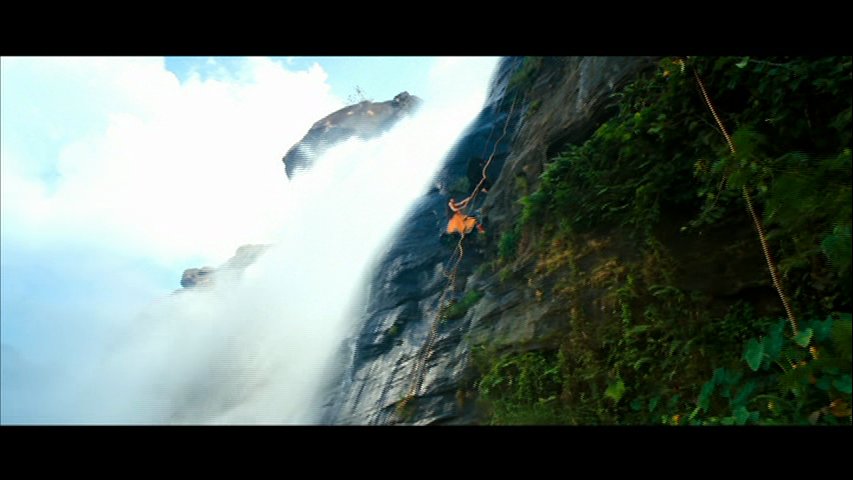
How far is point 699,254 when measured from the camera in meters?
3.11

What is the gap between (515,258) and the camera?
5.27 metres

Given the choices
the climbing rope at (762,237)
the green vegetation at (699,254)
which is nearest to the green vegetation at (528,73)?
the green vegetation at (699,254)

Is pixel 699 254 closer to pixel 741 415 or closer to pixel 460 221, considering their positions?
pixel 741 415

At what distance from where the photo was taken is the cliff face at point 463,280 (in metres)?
4.77

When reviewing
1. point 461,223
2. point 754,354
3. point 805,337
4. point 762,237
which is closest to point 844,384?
point 805,337

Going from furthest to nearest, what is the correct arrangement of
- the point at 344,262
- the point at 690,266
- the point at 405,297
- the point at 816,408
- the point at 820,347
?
1. the point at 344,262
2. the point at 405,297
3. the point at 690,266
4. the point at 820,347
5. the point at 816,408

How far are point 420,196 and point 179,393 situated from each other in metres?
7.37

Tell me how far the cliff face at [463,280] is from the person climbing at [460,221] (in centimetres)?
20

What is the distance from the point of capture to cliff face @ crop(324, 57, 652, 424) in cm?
477

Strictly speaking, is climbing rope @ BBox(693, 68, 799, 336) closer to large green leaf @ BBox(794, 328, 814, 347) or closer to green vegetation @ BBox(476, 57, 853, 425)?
green vegetation @ BBox(476, 57, 853, 425)

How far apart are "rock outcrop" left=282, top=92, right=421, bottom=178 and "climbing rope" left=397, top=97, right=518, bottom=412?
1261 centimetres

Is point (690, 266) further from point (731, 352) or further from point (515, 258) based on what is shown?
point (515, 258)

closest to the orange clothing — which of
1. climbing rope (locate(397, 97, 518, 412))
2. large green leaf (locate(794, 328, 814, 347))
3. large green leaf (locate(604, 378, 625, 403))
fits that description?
climbing rope (locate(397, 97, 518, 412))
